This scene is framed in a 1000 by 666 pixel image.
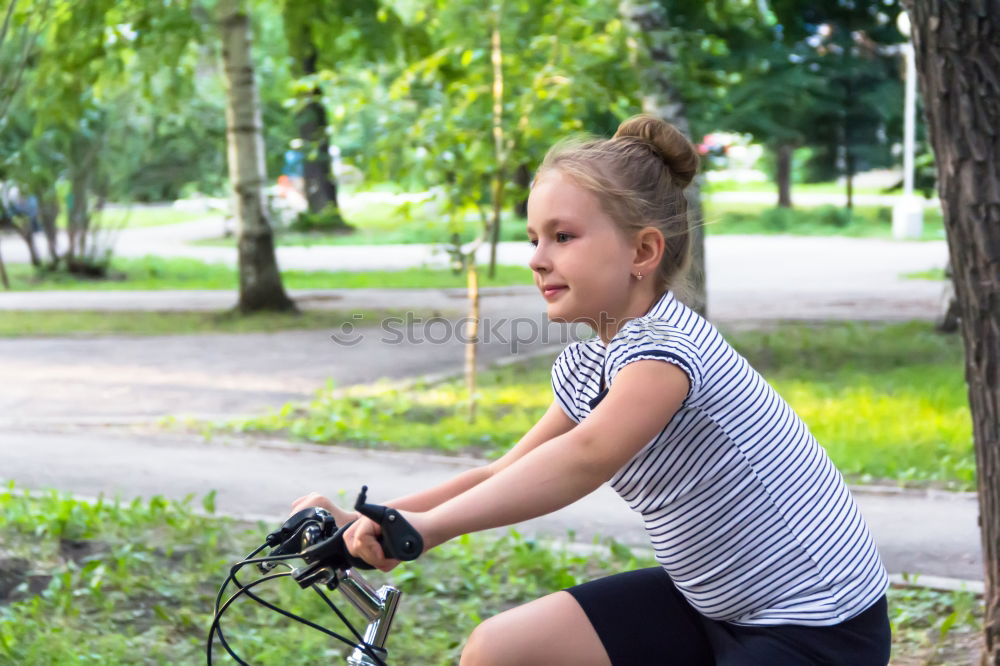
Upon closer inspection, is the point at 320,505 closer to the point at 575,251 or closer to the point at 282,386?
the point at 575,251

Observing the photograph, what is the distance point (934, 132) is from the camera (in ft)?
12.6

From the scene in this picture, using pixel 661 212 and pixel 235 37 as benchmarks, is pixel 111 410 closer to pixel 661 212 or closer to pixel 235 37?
pixel 235 37

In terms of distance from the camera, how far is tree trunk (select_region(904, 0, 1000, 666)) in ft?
12.1

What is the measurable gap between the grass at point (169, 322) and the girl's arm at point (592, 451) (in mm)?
12625

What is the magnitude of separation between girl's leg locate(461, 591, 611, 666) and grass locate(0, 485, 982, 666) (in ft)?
7.47

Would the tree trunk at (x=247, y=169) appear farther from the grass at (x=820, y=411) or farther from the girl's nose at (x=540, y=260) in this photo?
the girl's nose at (x=540, y=260)

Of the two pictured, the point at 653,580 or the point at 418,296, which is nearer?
the point at 653,580

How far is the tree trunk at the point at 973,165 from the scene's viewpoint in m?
3.69

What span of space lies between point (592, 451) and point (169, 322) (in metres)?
14.1

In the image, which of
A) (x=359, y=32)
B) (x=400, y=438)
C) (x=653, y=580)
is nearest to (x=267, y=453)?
(x=400, y=438)

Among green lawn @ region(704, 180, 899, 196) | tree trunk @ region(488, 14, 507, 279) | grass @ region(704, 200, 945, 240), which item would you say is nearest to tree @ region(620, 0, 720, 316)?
tree trunk @ region(488, 14, 507, 279)

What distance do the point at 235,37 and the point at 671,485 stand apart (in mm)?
13193

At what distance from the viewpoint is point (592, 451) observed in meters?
1.96

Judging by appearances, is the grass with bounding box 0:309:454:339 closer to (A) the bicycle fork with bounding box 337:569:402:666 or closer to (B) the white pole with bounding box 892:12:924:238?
(A) the bicycle fork with bounding box 337:569:402:666
